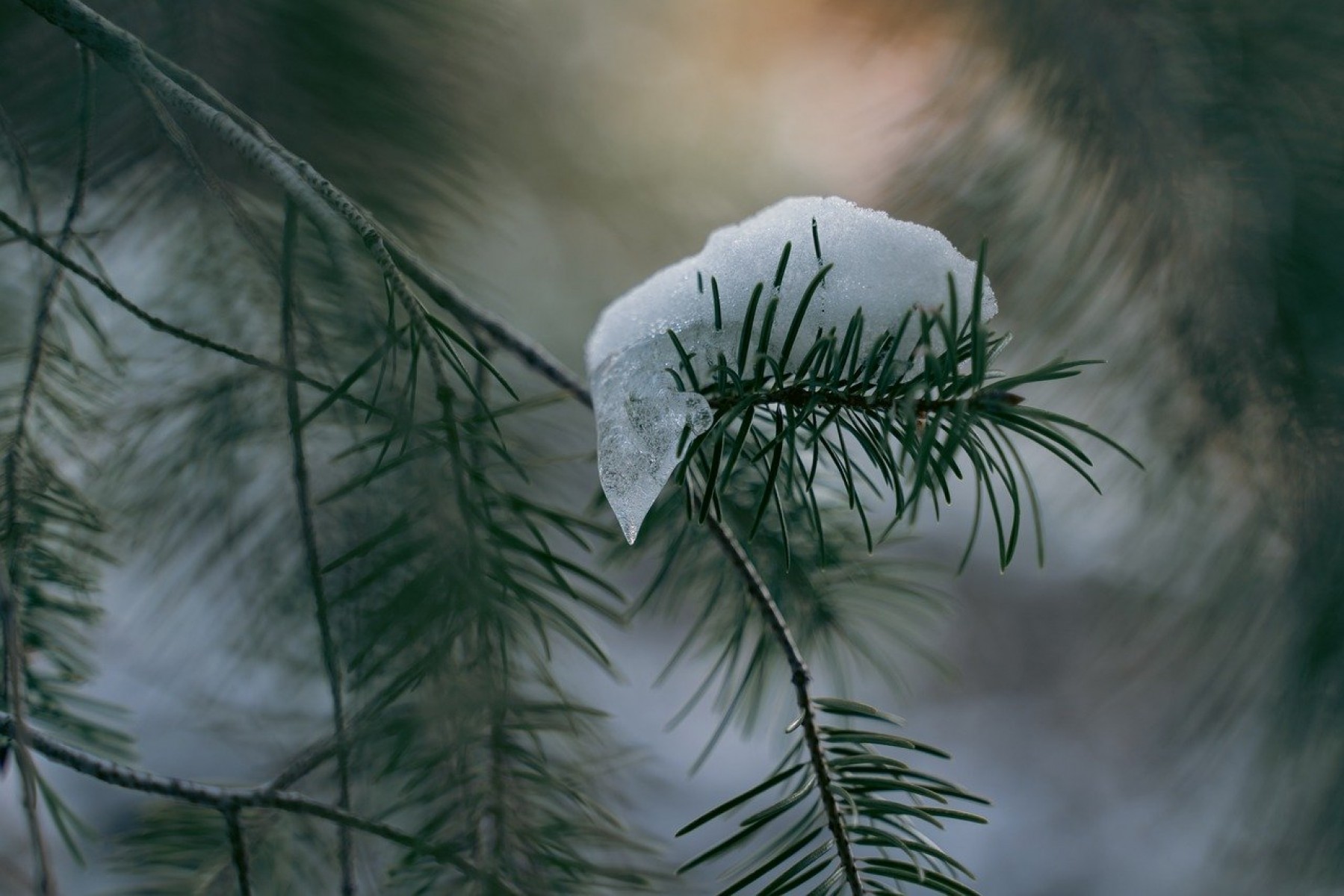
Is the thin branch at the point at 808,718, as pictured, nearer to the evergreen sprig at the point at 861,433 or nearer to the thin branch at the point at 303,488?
the evergreen sprig at the point at 861,433

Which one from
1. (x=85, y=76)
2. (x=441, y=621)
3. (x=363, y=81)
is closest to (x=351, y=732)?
(x=441, y=621)

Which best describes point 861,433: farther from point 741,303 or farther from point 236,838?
point 236,838

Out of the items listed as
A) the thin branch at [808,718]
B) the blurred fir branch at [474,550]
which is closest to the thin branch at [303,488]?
the blurred fir branch at [474,550]

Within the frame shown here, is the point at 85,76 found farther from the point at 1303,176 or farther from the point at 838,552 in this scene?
the point at 1303,176

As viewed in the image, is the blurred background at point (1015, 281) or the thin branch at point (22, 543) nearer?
the thin branch at point (22, 543)

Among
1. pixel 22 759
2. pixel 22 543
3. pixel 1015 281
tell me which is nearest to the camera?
pixel 22 759

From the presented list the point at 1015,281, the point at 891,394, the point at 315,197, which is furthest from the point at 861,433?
the point at 1015,281
